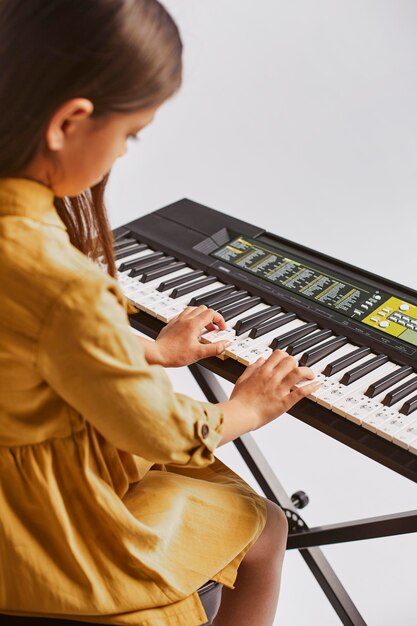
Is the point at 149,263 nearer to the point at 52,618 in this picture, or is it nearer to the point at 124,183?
the point at 52,618

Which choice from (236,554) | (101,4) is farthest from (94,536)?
(101,4)

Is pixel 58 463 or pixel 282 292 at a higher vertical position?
pixel 282 292

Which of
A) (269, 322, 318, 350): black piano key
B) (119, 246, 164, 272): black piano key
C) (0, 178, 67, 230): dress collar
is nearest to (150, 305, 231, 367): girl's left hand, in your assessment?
(269, 322, 318, 350): black piano key

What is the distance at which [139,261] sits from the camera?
2.48 m

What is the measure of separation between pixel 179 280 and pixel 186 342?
11.8 inches

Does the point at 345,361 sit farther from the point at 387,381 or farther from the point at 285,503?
the point at 285,503

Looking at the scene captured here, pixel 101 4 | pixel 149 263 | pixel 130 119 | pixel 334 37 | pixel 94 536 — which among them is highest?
pixel 334 37

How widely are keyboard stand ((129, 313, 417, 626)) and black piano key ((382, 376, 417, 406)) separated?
257mm

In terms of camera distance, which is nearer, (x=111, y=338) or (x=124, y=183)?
(x=111, y=338)

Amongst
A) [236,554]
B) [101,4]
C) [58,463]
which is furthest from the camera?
[236,554]

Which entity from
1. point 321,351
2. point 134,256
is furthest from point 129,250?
point 321,351

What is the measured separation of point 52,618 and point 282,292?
0.91m

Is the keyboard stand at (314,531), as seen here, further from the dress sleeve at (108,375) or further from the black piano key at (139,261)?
the dress sleeve at (108,375)

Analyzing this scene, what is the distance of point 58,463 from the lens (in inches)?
65.8
